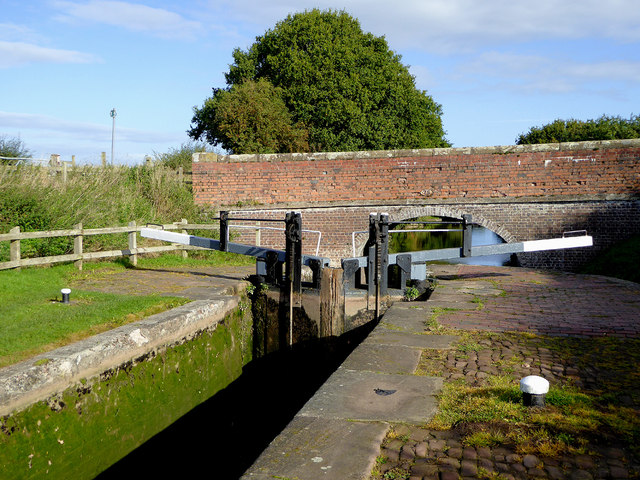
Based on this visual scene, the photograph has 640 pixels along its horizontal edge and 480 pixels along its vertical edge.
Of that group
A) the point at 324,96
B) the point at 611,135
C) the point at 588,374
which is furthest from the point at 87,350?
the point at 611,135

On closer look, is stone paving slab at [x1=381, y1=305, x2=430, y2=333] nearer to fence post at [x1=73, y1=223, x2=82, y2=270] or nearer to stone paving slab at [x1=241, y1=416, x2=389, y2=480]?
stone paving slab at [x1=241, y1=416, x2=389, y2=480]

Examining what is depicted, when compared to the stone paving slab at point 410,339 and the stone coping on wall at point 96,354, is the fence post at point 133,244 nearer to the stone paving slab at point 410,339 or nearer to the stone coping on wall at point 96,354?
the stone coping on wall at point 96,354

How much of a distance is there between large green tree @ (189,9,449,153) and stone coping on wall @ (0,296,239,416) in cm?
2158

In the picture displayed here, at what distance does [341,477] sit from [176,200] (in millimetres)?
13817

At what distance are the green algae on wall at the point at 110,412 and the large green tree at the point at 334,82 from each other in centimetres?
2153

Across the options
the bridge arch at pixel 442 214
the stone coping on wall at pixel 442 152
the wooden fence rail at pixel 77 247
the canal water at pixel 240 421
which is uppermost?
the stone coping on wall at pixel 442 152

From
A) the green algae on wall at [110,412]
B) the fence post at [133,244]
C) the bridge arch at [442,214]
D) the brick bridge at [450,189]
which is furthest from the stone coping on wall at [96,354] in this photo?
the bridge arch at [442,214]

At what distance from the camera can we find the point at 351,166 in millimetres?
15727

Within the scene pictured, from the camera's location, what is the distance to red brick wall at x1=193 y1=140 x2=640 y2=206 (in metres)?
14.6

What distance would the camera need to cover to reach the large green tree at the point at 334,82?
97.9 ft

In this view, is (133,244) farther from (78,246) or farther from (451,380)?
(451,380)

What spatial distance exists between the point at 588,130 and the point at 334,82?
18311mm

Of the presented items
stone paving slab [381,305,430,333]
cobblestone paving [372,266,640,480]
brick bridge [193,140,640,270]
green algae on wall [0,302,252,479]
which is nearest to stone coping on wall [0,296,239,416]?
green algae on wall [0,302,252,479]

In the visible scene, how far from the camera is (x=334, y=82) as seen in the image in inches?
1177
